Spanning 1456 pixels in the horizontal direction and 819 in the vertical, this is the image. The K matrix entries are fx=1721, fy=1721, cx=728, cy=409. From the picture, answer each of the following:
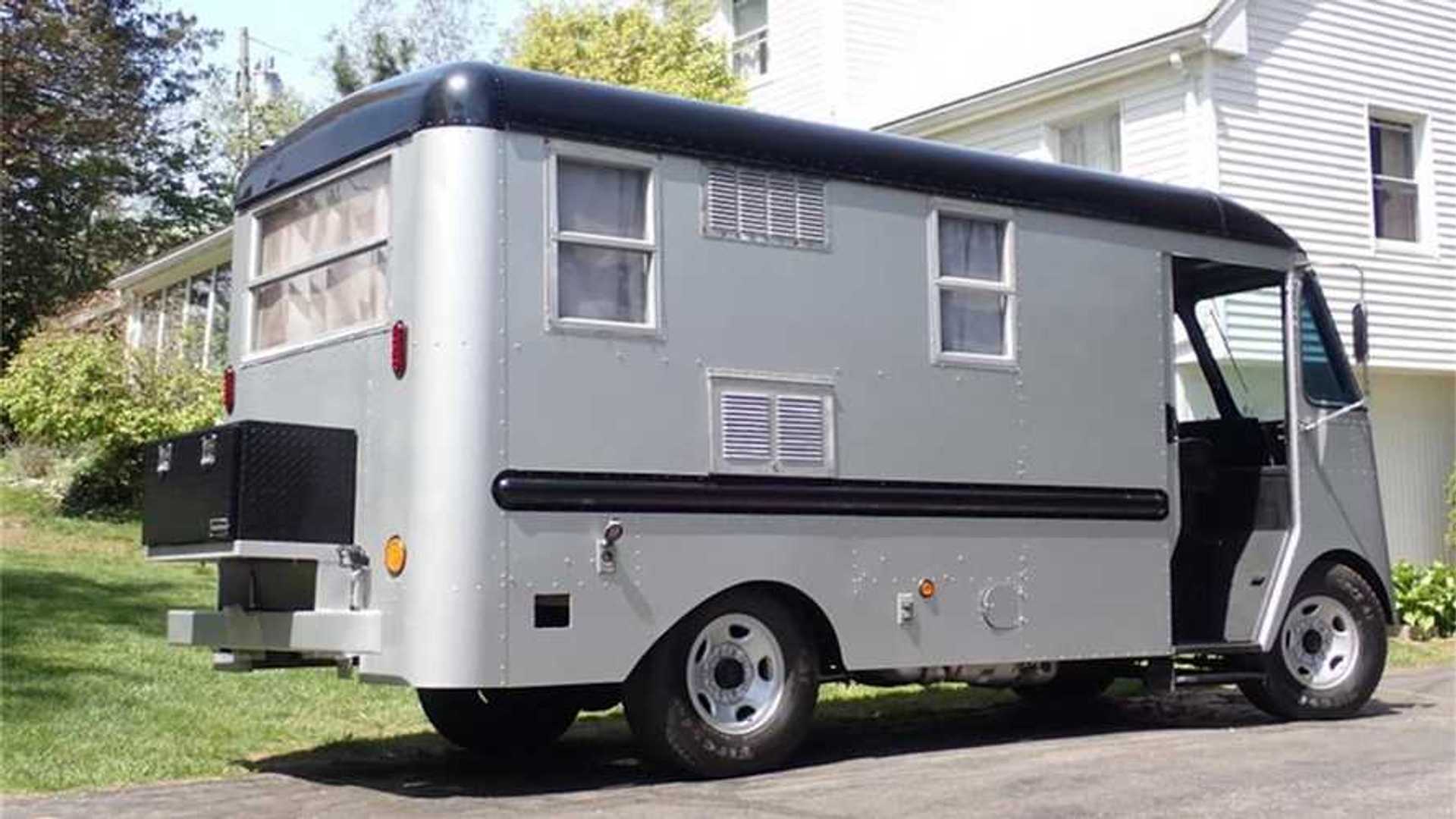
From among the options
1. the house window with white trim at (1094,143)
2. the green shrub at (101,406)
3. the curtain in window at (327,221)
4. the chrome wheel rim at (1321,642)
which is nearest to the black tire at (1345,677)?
the chrome wheel rim at (1321,642)

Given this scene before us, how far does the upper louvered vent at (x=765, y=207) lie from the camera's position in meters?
8.04

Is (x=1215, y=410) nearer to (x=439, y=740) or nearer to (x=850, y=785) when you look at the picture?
(x=850, y=785)

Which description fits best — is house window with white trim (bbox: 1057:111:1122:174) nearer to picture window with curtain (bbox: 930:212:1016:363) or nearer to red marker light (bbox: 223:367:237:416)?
picture window with curtain (bbox: 930:212:1016:363)

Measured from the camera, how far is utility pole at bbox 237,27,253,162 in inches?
1581

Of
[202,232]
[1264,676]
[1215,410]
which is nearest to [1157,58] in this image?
[1215,410]

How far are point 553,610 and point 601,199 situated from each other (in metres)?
1.84

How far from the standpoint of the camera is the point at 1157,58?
16453 millimetres

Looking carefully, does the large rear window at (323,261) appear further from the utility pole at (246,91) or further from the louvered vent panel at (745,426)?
the utility pole at (246,91)

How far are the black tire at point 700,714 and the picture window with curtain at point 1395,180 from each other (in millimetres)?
12019

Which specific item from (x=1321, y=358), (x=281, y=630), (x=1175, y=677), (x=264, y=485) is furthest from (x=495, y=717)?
(x=1321, y=358)

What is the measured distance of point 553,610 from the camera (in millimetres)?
7281

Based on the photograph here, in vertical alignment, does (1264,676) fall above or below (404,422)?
below

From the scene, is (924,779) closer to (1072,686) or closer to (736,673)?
(736,673)

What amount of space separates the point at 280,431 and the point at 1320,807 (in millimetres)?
4640
